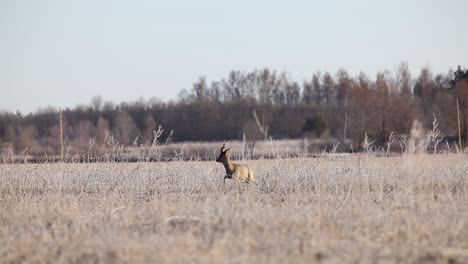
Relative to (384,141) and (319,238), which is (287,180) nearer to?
(319,238)

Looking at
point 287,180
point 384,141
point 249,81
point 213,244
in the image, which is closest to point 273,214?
point 213,244

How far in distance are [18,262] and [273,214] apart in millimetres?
3184

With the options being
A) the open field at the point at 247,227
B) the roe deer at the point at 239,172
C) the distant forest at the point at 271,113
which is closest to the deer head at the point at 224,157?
the roe deer at the point at 239,172

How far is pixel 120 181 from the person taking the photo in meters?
13.0

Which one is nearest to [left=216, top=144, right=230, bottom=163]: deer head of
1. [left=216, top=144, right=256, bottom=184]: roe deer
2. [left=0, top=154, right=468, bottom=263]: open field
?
[left=216, top=144, right=256, bottom=184]: roe deer

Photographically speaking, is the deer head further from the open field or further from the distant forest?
the distant forest

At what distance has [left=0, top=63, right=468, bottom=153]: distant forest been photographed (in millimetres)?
41812

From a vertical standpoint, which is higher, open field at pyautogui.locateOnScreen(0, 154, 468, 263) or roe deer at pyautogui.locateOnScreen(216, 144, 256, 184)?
roe deer at pyautogui.locateOnScreen(216, 144, 256, 184)

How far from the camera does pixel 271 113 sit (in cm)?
6216

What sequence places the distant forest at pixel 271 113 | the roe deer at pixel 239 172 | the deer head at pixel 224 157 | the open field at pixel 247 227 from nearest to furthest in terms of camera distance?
the open field at pixel 247 227 < the roe deer at pixel 239 172 < the deer head at pixel 224 157 < the distant forest at pixel 271 113

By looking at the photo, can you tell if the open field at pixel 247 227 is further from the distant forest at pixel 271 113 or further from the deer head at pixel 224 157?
the distant forest at pixel 271 113

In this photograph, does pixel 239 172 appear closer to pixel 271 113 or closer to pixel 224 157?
pixel 224 157

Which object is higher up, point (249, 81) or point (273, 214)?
point (249, 81)

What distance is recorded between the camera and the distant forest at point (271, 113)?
41.8 meters
